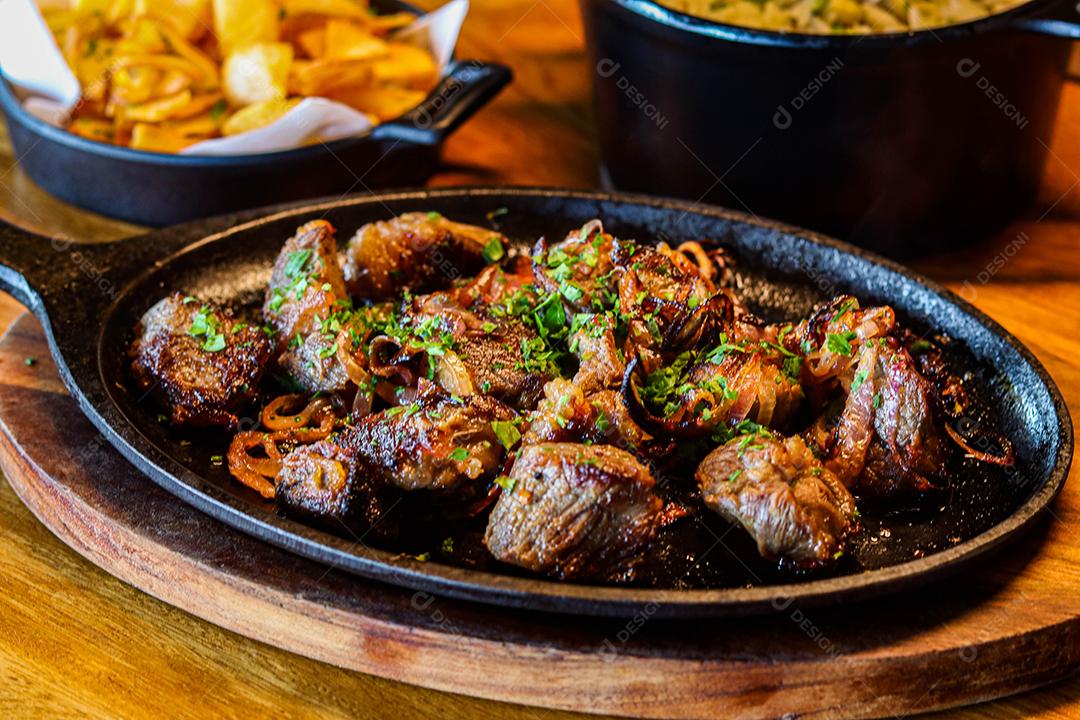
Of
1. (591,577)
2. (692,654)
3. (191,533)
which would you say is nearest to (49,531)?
(191,533)

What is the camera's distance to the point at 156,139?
4.53 m

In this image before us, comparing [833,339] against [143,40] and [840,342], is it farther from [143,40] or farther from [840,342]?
[143,40]

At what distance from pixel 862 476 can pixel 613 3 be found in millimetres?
2107

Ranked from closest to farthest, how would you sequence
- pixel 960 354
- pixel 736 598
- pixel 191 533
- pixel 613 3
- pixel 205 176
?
pixel 736 598 → pixel 191 533 → pixel 960 354 → pixel 613 3 → pixel 205 176

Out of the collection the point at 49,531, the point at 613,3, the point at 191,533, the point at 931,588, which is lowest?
the point at 49,531

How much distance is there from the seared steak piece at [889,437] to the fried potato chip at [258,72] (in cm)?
281

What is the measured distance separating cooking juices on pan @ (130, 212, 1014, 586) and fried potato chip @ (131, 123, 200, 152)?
134 cm

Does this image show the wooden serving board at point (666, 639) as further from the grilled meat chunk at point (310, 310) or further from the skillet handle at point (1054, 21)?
the skillet handle at point (1054, 21)

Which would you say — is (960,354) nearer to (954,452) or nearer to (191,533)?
(954,452)

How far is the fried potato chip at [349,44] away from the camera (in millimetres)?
4805

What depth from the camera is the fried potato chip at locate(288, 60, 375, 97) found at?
4715 millimetres

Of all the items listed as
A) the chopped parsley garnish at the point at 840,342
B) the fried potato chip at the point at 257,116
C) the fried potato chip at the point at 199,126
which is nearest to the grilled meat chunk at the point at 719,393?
the chopped parsley garnish at the point at 840,342

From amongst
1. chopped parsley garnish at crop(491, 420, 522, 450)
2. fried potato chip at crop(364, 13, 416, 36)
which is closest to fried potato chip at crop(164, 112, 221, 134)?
fried potato chip at crop(364, 13, 416, 36)

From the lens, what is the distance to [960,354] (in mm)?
3299
